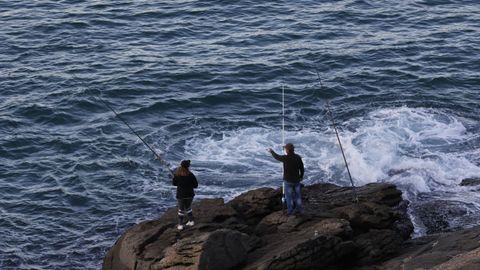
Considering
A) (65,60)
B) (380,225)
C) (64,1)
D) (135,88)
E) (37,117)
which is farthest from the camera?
(64,1)

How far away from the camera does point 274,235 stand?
741 inches

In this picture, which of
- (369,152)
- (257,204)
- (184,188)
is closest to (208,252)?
(184,188)

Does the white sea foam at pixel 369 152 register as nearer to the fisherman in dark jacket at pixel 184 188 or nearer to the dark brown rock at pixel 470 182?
the dark brown rock at pixel 470 182

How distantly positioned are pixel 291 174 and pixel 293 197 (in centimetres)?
80

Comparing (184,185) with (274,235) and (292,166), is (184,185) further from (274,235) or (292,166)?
(292,166)

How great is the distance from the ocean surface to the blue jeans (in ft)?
14.3

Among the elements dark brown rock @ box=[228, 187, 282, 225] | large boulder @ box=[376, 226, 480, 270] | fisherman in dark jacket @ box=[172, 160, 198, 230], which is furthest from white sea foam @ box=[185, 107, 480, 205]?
fisherman in dark jacket @ box=[172, 160, 198, 230]

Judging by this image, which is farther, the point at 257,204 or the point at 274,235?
the point at 257,204

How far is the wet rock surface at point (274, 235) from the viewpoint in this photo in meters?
17.1

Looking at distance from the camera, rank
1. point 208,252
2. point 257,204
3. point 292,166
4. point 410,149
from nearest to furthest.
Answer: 1. point 208,252
2. point 292,166
3. point 257,204
4. point 410,149

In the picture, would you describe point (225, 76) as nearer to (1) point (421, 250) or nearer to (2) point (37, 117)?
(2) point (37, 117)

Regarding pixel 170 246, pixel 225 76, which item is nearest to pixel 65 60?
pixel 225 76

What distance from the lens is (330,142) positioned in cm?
2919

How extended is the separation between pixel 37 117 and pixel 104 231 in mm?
9779
